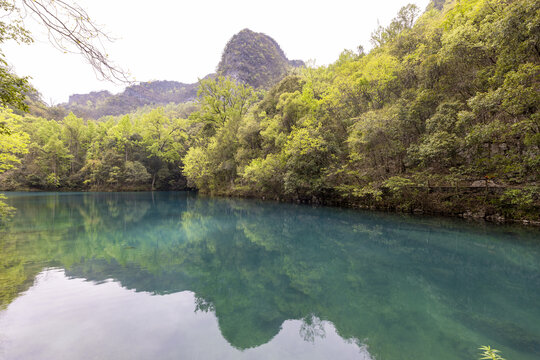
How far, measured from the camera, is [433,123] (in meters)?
12.5

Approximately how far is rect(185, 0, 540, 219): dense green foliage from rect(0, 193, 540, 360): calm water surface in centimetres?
367

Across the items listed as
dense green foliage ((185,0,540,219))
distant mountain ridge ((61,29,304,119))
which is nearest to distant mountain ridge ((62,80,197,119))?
distant mountain ridge ((61,29,304,119))

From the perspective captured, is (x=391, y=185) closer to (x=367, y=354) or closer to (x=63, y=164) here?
(x=367, y=354)

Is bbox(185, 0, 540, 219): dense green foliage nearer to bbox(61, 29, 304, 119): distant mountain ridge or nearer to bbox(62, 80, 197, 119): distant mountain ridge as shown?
bbox(62, 80, 197, 119): distant mountain ridge

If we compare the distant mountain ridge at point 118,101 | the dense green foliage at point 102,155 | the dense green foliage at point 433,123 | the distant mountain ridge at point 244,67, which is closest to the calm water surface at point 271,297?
the dense green foliage at point 433,123

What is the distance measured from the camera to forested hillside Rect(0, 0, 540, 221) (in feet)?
33.4

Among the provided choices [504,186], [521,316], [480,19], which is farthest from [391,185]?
[521,316]

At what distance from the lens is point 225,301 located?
4.66m

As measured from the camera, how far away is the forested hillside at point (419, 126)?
33.4 feet

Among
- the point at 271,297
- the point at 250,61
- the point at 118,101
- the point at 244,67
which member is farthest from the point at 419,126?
the point at 118,101

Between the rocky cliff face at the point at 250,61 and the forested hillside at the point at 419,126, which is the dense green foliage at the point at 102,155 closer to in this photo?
the forested hillside at the point at 419,126

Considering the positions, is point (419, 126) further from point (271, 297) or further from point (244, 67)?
point (244, 67)

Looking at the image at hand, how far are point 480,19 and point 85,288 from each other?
18120mm

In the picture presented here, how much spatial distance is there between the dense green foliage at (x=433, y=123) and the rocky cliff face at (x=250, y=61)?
6165cm
